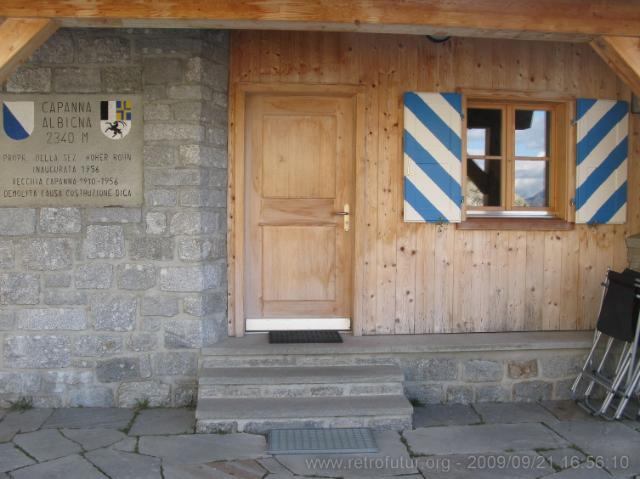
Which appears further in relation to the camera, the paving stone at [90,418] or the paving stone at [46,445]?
the paving stone at [90,418]

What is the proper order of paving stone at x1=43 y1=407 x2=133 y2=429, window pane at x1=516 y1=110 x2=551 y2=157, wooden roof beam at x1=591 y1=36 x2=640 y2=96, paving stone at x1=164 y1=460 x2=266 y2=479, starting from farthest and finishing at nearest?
1. window pane at x1=516 y1=110 x2=551 y2=157
2. paving stone at x1=43 y1=407 x2=133 y2=429
3. wooden roof beam at x1=591 y1=36 x2=640 y2=96
4. paving stone at x1=164 y1=460 x2=266 y2=479

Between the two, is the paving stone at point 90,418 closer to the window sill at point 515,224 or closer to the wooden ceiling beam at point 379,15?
the wooden ceiling beam at point 379,15

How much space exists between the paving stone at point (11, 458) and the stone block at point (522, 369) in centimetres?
353

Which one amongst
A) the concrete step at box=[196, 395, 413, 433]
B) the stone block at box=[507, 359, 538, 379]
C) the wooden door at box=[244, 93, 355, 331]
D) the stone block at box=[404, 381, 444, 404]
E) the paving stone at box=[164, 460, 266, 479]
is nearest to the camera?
the paving stone at box=[164, 460, 266, 479]

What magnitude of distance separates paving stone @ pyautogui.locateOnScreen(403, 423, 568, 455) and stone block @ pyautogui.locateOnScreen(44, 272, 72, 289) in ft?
9.00

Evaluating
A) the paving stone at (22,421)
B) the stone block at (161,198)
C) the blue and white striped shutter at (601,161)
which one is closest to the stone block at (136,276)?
the stone block at (161,198)

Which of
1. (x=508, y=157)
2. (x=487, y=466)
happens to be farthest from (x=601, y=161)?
(x=487, y=466)

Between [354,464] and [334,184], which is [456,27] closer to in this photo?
[334,184]

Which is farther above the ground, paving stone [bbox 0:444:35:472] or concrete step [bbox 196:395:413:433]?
concrete step [bbox 196:395:413:433]

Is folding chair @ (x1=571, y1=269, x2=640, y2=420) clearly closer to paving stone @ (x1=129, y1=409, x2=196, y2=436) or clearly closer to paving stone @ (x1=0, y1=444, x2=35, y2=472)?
paving stone @ (x1=129, y1=409, x2=196, y2=436)

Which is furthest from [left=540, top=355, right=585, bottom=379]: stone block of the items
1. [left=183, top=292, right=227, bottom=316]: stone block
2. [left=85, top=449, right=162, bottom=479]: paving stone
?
[left=85, top=449, right=162, bottom=479]: paving stone

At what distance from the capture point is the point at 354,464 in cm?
363

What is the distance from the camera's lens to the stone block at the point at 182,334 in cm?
455

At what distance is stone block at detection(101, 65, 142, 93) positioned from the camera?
454 cm
